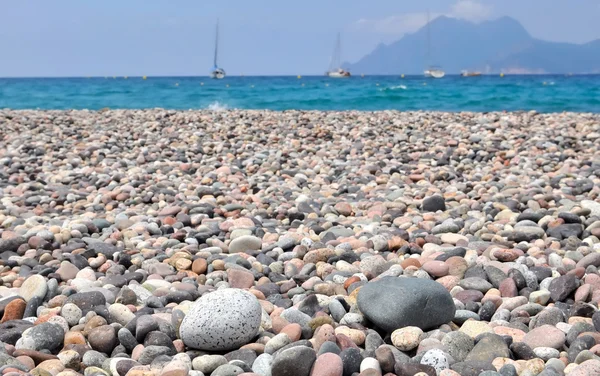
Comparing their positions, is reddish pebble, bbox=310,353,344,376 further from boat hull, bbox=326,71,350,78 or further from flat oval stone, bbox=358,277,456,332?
boat hull, bbox=326,71,350,78

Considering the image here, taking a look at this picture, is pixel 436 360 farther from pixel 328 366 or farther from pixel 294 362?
pixel 294 362

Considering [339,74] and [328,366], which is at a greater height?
[339,74]

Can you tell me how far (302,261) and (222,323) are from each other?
114cm

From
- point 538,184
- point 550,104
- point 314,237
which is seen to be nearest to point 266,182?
point 314,237

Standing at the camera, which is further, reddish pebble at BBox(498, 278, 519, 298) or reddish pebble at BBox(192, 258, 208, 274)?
reddish pebble at BBox(192, 258, 208, 274)

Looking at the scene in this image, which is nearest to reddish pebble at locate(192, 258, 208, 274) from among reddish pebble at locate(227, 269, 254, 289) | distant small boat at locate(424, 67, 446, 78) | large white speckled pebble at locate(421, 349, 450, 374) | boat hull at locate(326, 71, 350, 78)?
reddish pebble at locate(227, 269, 254, 289)

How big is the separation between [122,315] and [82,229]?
167 centimetres

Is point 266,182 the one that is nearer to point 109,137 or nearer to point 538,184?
point 538,184

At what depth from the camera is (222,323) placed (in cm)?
213

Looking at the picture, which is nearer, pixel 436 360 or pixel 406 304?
pixel 436 360

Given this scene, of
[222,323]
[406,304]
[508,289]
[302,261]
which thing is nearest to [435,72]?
[302,261]

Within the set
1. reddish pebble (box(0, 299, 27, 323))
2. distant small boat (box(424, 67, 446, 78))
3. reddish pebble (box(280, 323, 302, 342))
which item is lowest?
reddish pebble (box(0, 299, 27, 323))

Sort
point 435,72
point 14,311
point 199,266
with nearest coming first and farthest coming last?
point 14,311 → point 199,266 → point 435,72

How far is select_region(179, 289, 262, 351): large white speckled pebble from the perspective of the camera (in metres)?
2.12
